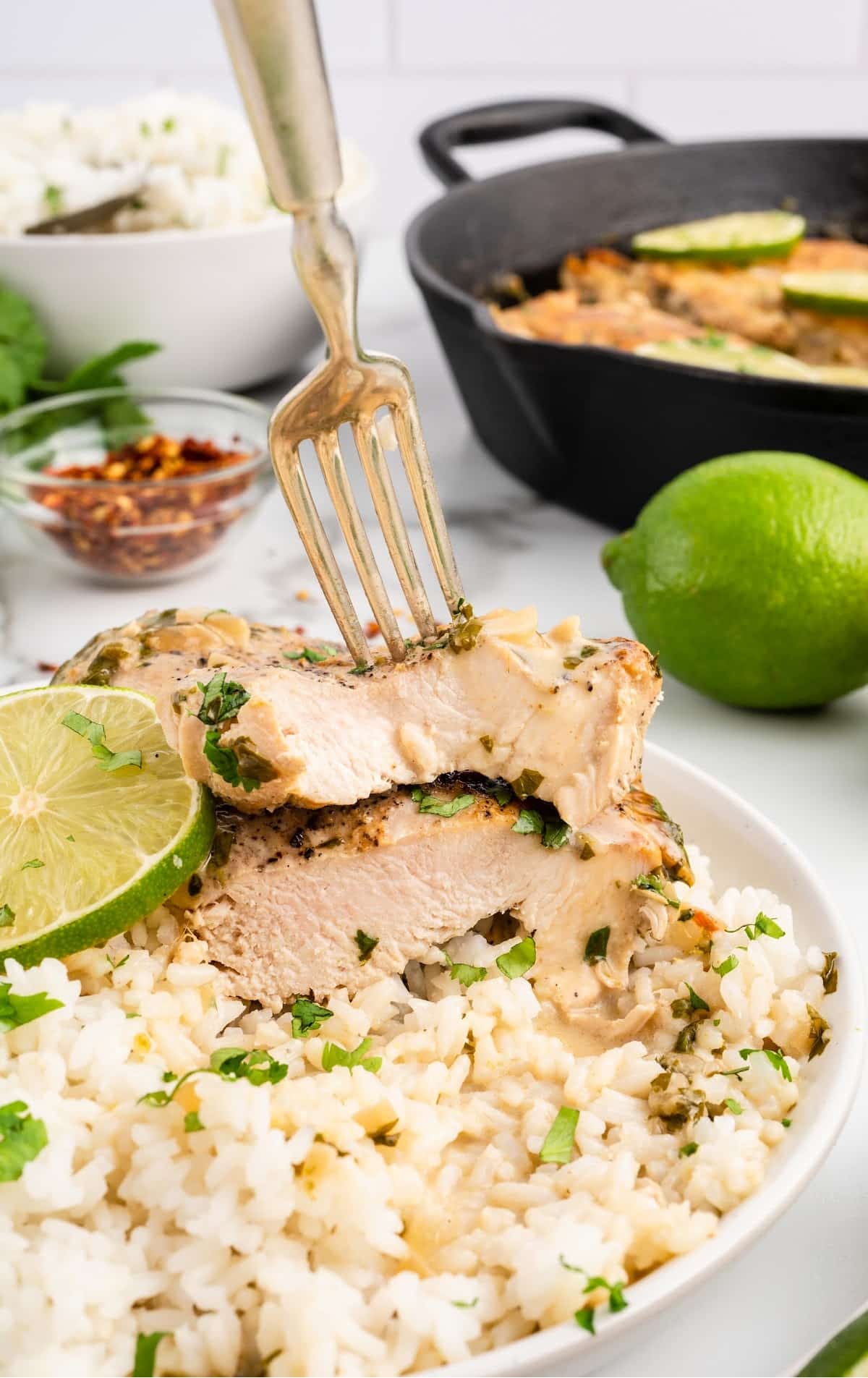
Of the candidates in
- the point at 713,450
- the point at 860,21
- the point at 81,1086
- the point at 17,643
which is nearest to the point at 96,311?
the point at 17,643

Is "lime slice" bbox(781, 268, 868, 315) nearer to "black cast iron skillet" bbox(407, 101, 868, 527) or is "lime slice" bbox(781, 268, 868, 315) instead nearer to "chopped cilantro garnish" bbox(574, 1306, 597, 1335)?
"black cast iron skillet" bbox(407, 101, 868, 527)

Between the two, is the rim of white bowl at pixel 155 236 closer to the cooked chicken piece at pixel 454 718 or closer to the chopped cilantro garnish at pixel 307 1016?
the cooked chicken piece at pixel 454 718

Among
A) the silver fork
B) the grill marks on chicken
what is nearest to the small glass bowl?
the grill marks on chicken

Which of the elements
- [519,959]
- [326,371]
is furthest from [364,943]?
[326,371]

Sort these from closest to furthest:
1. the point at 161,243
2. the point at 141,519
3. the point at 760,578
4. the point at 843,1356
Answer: the point at 843,1356
the point at 760,578
the point at 141,519
the point at 161,243

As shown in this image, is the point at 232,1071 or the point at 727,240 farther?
the point at 727,240

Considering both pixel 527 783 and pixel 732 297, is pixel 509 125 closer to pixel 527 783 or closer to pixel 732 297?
pixel 732 297

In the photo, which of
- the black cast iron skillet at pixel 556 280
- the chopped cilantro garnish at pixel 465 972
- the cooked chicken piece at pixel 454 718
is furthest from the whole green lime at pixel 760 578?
the chopped cilantro garnish at pixel 465 972
